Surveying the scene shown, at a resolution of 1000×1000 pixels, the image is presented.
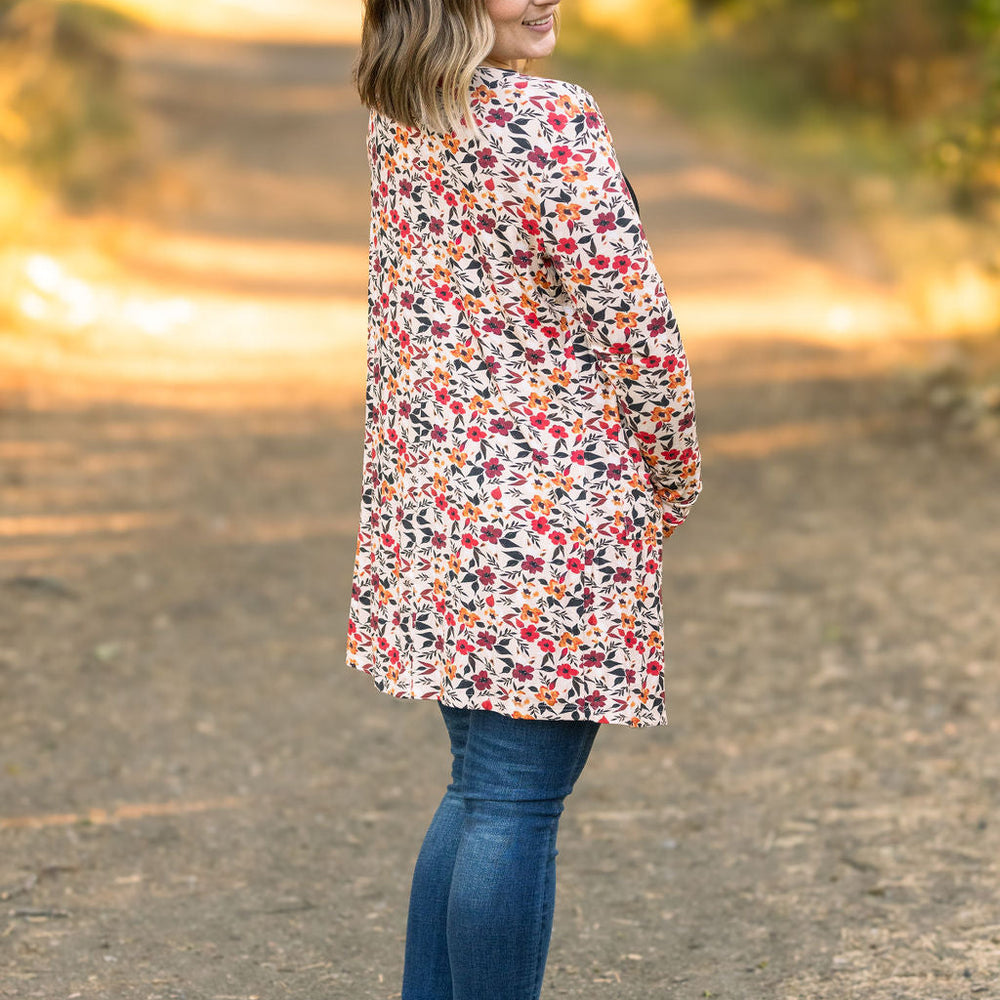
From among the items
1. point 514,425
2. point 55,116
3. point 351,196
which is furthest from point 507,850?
point 351,196

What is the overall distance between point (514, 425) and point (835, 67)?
14.9m

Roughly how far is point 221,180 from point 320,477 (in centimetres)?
676

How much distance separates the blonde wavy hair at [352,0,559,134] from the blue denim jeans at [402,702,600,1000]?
2.57ft

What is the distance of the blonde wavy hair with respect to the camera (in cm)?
191

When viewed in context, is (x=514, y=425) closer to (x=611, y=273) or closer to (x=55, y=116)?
(x=611, y=273)

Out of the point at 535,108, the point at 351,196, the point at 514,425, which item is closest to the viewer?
the point at 535,108

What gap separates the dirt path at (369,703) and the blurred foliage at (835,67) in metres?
4.58

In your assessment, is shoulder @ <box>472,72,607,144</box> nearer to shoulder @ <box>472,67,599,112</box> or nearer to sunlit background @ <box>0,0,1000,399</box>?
shoulder @ <box>472,67,599,112</box>

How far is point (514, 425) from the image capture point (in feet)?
6.62

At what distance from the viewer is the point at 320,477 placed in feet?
20.1

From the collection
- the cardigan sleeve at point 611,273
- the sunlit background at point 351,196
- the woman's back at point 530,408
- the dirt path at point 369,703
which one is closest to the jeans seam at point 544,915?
the woman's back at point 530,408

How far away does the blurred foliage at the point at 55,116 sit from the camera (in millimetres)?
10070

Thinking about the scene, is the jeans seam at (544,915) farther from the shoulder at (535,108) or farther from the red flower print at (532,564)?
the shoulder at (535,108)

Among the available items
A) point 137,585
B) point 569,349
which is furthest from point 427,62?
point 137,585
